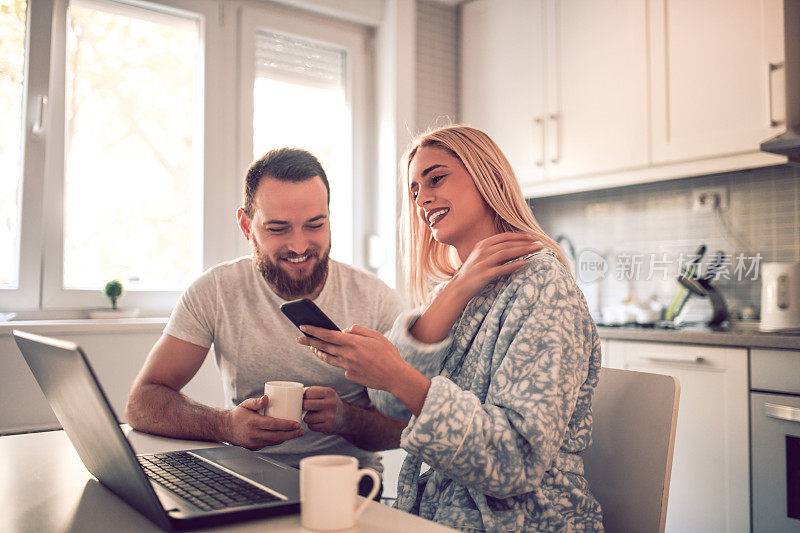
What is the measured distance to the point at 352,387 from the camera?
1.53 m

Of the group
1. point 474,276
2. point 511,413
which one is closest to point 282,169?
point 474,276

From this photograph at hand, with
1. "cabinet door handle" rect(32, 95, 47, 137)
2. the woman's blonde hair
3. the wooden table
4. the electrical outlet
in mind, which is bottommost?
the wooden table

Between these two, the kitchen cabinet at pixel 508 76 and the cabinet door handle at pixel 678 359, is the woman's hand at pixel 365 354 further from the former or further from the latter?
the kitchen cabinet at pixel 508 76

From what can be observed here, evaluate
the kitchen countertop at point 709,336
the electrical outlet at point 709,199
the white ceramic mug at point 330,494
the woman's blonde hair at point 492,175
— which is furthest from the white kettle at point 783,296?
the white ceramic mug at point 330,494

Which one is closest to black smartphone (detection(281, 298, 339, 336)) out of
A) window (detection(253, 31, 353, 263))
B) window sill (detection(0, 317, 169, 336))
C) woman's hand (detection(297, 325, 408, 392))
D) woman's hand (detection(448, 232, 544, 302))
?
woman's hand (detection(297, 325, 408, 392))

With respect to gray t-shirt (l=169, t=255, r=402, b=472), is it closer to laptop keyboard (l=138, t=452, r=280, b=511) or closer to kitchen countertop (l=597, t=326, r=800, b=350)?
laptop keyboard (l=138, t=452, r=280, b=511)

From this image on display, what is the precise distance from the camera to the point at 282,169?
154 centimetres

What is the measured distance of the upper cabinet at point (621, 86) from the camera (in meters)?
2.31

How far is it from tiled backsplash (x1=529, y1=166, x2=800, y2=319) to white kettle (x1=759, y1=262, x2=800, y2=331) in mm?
254

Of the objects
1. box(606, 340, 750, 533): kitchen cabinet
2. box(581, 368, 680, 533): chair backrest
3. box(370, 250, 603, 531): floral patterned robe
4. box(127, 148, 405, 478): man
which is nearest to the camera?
box(370, 250, 603, 531): floral patterned robe

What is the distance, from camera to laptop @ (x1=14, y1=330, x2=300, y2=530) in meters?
0.67

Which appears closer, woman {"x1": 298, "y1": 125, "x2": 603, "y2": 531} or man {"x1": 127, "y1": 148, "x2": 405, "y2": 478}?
woman {"x1": 298, "y1": 125, "x2": 603, "y2": 531}

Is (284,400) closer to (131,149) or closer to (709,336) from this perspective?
(709,336)

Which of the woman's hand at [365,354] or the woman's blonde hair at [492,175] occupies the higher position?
the woman's blonde hair at [492,175]
